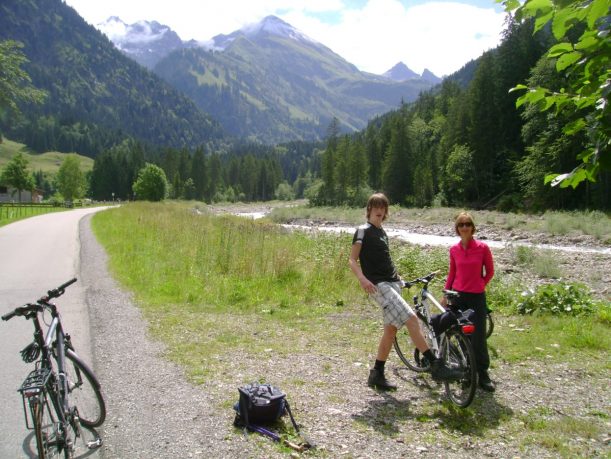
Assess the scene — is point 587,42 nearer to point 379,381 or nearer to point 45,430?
point 379,381

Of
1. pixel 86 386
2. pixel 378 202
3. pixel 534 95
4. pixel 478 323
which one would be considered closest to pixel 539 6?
pixel 534 95

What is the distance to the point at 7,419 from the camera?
16.0 feet

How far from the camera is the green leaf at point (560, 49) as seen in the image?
104 inches

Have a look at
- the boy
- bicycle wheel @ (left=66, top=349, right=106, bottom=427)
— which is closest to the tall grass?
bicycle wheel @ (left=66, top=349, right=106, bottom=427)

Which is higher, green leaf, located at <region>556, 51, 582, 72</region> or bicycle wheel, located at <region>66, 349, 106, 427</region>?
green leaf, located at <region>556, 51, 582, 72</region>

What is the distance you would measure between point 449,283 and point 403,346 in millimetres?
1846

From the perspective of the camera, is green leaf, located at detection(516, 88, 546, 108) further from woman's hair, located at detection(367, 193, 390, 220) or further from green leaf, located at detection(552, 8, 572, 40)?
woman's hair, located at detection(367, 193, 390, 220)

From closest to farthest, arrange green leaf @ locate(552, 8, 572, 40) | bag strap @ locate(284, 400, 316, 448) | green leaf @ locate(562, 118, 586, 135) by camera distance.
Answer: green leaf @ locate(552, 8, 572, 40), green leaf @ locate(562, 118, 586, 135), bag strap @ locate(284, 400, 316, 448)

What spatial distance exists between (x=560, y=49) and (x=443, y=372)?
12.7 ft

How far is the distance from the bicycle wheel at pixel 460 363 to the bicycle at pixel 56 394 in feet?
12.9

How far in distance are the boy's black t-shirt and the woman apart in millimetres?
1021

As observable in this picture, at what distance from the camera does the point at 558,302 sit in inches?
384

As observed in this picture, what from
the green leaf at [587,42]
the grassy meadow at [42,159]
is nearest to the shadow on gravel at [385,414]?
the green leaf at [587,42]

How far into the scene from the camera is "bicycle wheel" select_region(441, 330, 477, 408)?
5262 millimetres
